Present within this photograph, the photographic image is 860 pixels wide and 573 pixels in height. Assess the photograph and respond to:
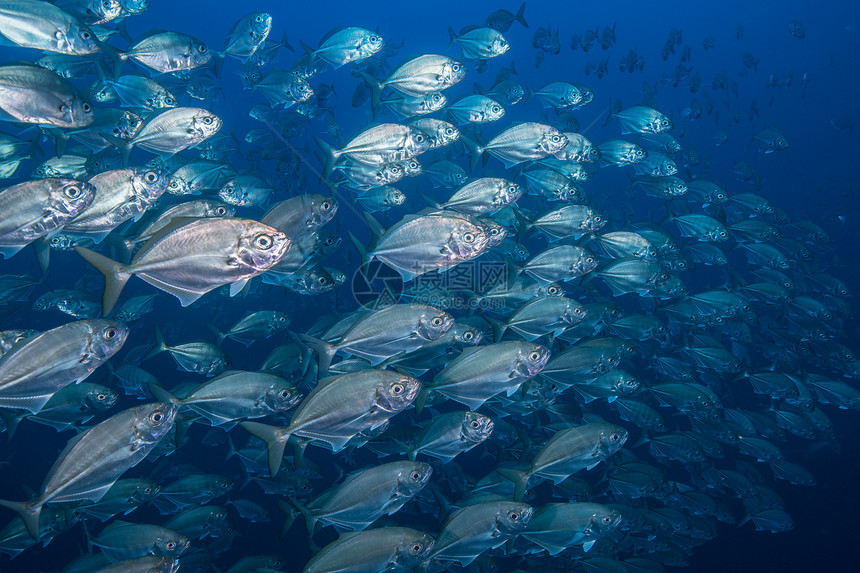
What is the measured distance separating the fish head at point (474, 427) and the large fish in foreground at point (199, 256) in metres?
2.36

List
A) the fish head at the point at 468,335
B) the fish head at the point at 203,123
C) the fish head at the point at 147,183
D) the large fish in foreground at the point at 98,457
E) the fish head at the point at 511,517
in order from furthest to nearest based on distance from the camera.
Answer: the fish head at the point at 468,335, the fish head at the point at 203,123, the fish head at the point at 511,517, the fish head at the point at 147,183, the large fish in foreground at the point at 98,457

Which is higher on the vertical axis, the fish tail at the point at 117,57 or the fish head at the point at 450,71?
the fish head at the point at 450,71

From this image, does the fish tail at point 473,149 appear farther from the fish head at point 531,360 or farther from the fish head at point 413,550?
the fish head at point 413,550

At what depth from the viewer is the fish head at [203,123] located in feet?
15.4

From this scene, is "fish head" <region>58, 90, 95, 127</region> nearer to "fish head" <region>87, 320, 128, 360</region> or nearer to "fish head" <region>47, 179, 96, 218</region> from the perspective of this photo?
"fish head" <region>47, 179, 96, 218</region>

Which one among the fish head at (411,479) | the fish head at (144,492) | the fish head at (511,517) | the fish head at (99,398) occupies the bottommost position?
the fish head at (144,492)

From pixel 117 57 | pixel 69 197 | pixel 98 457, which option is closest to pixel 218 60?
pixel 117 57

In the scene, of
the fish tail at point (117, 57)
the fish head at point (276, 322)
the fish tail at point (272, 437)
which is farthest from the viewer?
the fish head at point (276, 322)

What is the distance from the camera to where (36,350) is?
9.25 feet

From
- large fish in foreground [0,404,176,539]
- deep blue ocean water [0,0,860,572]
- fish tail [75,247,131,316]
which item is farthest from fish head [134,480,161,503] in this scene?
fish tail [75,247,131,316]

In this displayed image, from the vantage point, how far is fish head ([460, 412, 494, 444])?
402 centimetres

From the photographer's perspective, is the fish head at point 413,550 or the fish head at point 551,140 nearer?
the fish head at point 413,550

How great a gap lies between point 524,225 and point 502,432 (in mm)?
2849

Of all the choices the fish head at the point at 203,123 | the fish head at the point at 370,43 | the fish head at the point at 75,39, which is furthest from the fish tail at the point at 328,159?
the fish head at the point at 370,43
